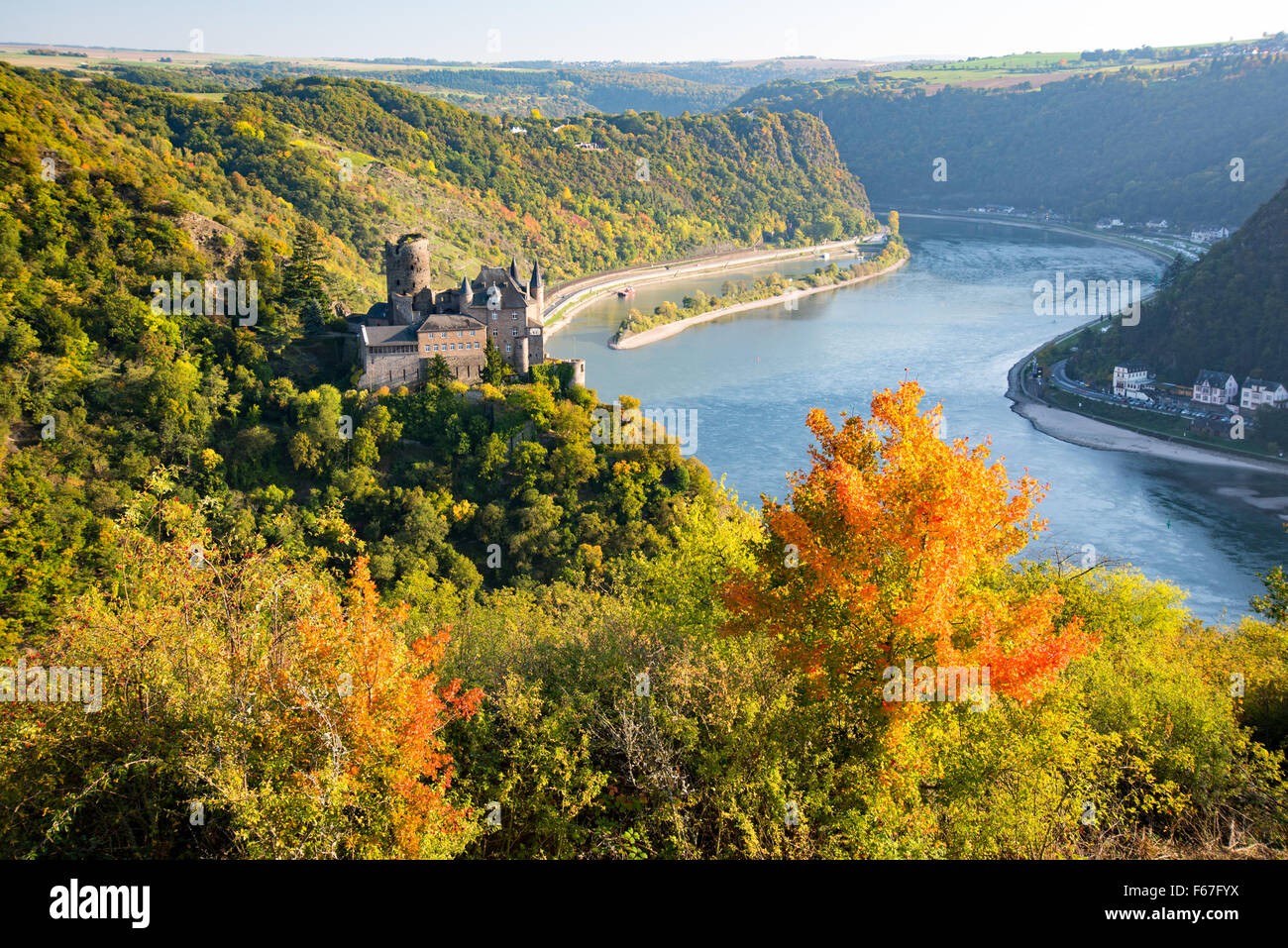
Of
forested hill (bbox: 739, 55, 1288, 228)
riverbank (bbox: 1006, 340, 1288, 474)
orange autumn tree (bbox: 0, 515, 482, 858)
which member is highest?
forested hill (bbox: 739, 55, 1288, 228)

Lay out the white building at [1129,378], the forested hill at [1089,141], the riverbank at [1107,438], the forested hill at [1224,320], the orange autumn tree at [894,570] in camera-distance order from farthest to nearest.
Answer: the forested hill at [1089,141] → the white building at [1129,378] → the forested hill at [1224,320] → the riverbank at [1107,438] → the orange autumn tree at [894,570]

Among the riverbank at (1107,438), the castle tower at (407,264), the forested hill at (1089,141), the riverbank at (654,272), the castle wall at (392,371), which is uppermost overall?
the forested hill at (1089,141)

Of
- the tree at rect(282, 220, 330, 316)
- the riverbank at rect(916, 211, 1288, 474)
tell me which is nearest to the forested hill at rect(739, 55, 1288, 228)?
the riverbank at rect(916, 211, 1288, 474)

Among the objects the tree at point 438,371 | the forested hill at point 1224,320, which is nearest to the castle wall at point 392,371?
the tree at point 438,371

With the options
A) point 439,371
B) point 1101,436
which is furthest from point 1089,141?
point 439,371

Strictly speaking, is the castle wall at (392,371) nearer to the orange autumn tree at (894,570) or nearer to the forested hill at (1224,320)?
the orange autumn tree at (894,570)

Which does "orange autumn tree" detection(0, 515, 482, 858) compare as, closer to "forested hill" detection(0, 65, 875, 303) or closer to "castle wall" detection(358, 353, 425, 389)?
"castle wall" detection(358, 353, 425, 389)
